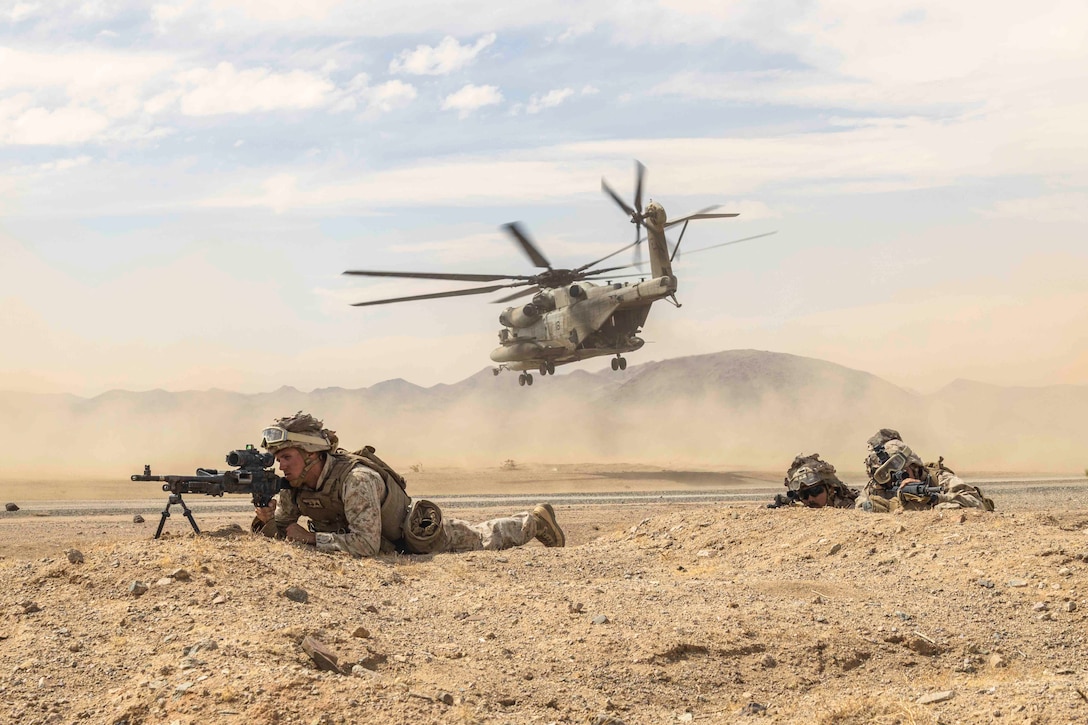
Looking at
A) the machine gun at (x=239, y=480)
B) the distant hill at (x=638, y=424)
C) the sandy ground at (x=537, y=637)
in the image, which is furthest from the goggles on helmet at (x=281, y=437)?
the distant hill at (x=638, y=424)

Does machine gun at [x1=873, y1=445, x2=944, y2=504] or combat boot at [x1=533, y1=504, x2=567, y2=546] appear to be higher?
machine gun at [x1=873, y1=445, x2=944, y2=504]

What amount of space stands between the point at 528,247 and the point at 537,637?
2880 centimetres

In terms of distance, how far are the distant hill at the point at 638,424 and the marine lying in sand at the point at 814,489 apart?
139ft

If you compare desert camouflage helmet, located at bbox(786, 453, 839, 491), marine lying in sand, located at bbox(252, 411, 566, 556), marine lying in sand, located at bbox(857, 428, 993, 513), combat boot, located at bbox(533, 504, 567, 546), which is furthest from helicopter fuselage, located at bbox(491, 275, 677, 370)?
marine lying in sand, located at bbox(252, 411, 566, 556)

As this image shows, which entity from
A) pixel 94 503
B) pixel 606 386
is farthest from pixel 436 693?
pixel 606 386

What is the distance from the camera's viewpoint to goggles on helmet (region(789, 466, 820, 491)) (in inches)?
550

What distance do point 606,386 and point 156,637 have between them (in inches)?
4063

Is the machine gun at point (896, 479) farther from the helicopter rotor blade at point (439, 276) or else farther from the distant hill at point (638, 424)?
the distant hill at point (638, 424)

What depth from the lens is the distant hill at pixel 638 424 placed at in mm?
63125

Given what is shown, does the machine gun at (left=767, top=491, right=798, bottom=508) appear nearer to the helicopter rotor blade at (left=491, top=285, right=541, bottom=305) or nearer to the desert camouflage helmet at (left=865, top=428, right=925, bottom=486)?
the desert camouflage helmet at (left=865, top=428, right=925, bottom=486)

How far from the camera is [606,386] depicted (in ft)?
359

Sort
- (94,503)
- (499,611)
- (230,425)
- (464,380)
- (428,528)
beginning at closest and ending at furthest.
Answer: (499,611) → (428,528) → (94,503) → (230,425) → (464,380)

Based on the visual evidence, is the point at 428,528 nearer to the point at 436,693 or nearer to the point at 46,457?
the point at 436,693

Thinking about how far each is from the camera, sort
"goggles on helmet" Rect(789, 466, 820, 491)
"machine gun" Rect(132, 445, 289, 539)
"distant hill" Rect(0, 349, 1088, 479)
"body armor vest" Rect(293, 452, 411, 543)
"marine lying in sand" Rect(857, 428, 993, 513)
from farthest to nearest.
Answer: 1. "distant hill" Rect(0, 349, 1088, 479)
2. "goggles on helmet" Rect(789, 466, 820, 491)
3. "marine lying in sand" Rect(857, 428, 993, 513)
4. "body armor vest" Rect(293, 452, 411, 543)
5. "machine gun" Rect(132, 445, 289, 539)
